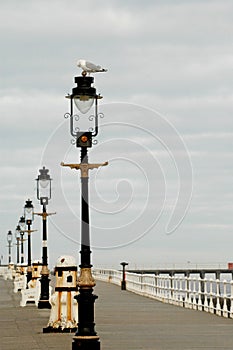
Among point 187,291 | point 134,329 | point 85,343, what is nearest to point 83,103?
point 85,343

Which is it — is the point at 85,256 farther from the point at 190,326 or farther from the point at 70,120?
the point at 190,326

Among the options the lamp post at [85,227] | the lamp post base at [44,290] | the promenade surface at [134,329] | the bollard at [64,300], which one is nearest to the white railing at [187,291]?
the promenade surface at [134,329]

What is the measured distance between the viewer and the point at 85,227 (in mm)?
17906

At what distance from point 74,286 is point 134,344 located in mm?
4634

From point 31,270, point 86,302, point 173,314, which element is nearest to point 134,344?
point 86,302

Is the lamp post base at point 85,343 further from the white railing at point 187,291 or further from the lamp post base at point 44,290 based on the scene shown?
the lamp post base at point 44,290

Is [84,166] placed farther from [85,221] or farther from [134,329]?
[134,329]

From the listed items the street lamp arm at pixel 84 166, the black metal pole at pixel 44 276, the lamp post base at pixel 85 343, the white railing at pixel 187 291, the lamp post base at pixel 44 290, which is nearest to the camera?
the lamp post base at pixel 85 343

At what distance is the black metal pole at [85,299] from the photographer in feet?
58.8

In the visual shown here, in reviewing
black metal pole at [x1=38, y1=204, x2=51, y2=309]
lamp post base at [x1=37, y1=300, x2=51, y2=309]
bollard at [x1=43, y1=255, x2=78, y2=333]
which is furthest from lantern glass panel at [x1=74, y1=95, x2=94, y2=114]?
lamp post base at [x1=37, y1=300, x2=51, y2=309]

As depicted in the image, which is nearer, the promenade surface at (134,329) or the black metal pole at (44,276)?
the promenade surface at (134,329)

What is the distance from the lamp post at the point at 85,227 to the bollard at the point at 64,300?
259 inches

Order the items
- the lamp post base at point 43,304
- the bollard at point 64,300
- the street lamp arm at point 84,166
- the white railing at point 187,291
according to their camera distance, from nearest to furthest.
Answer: the street lamp arm at point 84,166 → the bollard at point 64,300 → the white railing at point 187,291 → the lamp post base at point 43,304

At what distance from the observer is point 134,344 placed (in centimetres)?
2133
